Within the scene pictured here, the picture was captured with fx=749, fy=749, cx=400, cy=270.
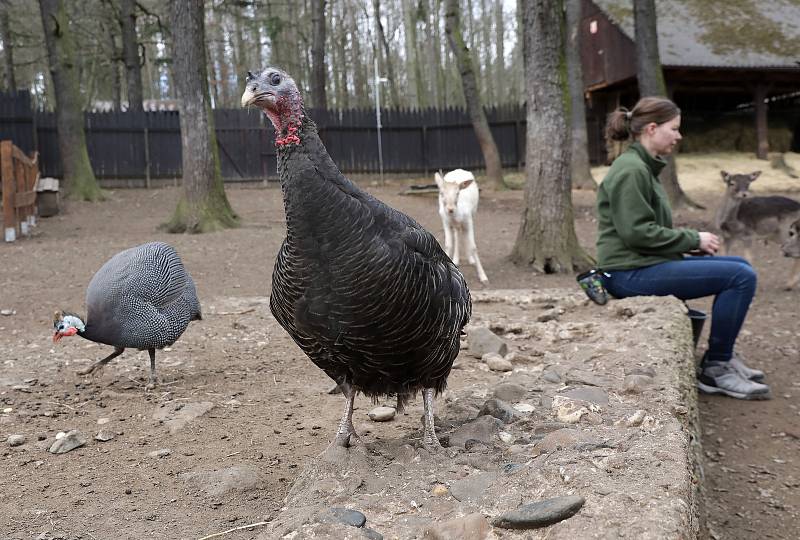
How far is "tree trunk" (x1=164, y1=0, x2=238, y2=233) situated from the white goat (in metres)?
4.53

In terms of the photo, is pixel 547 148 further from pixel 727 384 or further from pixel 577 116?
pixel 577 116

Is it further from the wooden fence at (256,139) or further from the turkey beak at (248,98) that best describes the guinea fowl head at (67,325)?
the wooden fence at (256,139)

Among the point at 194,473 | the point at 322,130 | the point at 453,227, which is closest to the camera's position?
the point at 194,473

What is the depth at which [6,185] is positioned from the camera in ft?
37.1

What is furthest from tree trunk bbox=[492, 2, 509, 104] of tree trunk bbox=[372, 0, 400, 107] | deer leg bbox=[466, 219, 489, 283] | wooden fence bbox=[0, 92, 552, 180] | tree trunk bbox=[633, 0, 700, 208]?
deer leg bbox=[466, 219, 489, 283]

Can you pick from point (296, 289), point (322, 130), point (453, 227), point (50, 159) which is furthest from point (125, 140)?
point (296, 289)

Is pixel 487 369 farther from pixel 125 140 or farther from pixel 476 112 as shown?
pixel 125 140

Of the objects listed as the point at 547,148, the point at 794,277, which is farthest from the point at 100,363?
the point at 794,277

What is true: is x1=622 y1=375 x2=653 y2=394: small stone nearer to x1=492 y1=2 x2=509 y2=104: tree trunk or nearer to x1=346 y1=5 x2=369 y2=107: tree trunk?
x1=346 y1=5 x2=369 y2=107: tree trunk

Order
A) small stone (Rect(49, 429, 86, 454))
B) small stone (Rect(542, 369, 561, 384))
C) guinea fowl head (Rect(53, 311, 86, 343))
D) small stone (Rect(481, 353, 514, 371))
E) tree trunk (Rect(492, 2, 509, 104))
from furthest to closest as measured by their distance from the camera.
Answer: tree trunk (Rect(492, 2, 509, 104)) < small stone (Rect(481, 353, 514, 371)) < guinea fowl head (Rect(53, 311, 86, 343)) < small stone (Rect(542, 369, 561, 384)) < small stone (Rect(49, 429, 86, 454))

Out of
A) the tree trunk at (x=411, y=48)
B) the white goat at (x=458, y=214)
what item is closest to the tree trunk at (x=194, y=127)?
the white goat at (x=458, y=214)

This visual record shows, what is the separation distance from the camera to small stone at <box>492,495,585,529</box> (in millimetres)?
2500

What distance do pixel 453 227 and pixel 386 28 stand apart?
2822cm

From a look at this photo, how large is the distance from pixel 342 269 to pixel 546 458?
1.14 metres
